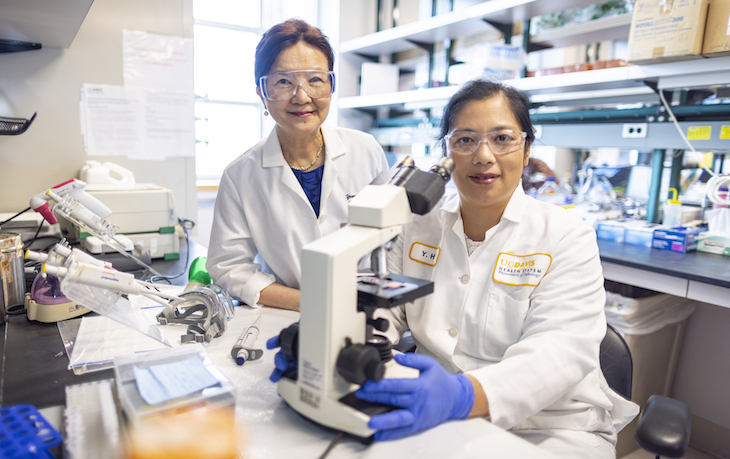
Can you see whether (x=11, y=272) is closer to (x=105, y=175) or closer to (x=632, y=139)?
(x=105, y=175)

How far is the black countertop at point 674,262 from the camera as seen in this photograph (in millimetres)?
1680

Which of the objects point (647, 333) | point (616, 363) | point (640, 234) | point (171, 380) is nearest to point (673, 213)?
point (640, 234)

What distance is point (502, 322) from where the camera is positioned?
106 centimetres

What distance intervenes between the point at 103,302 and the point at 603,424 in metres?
1.14

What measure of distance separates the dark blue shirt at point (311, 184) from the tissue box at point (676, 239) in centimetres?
169

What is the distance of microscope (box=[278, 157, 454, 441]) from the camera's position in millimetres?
663

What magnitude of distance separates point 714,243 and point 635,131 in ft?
2.14

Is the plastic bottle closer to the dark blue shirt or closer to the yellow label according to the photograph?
the yellow label

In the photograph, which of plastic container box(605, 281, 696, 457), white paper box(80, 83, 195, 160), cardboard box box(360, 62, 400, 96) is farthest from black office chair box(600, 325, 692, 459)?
cardboard box box(360, 62, 400, 96)

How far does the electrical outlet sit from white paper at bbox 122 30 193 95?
2.50 m

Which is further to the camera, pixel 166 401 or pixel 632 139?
pixel 632 139

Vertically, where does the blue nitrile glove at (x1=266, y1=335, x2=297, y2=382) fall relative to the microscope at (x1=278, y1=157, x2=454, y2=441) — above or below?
below

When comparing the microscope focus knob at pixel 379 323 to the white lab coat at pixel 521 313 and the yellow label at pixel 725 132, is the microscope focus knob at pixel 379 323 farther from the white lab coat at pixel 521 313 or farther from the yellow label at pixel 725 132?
the yellow label at pixel 725 132

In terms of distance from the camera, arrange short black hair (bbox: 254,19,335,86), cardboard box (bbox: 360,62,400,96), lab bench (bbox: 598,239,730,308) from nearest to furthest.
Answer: short black hair (bbox: 254,19,335,86) → lab bench (bbox: 598,239,730,308) → cardboard box (bbox: 360,62,400,96)
